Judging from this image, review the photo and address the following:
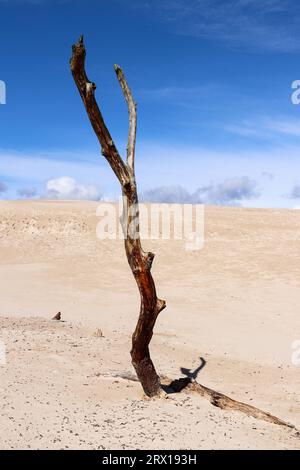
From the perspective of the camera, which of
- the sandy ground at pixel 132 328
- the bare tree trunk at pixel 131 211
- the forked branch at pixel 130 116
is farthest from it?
the forked branch at pixel 130 116

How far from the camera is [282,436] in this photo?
733 cm

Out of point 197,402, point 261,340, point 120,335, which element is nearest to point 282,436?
point 197,402

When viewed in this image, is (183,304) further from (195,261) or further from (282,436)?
(282,436)

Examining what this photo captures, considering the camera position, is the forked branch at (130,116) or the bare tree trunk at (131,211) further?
the forked branch at (130,116)

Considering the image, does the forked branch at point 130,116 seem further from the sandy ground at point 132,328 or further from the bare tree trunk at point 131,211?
the sandy ground at point 132,328


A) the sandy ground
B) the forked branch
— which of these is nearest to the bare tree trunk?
the forked branch

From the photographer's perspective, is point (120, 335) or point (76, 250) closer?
point (120, 335)

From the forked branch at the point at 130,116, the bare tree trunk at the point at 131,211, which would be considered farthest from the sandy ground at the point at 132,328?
the forked branch at the point at 130,116

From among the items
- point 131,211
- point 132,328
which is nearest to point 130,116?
point 131,211

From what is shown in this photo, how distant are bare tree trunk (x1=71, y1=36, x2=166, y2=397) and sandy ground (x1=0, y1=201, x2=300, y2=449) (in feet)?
2.12

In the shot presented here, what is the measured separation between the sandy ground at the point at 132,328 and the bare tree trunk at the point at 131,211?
645 mm

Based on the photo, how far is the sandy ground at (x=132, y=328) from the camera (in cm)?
692
